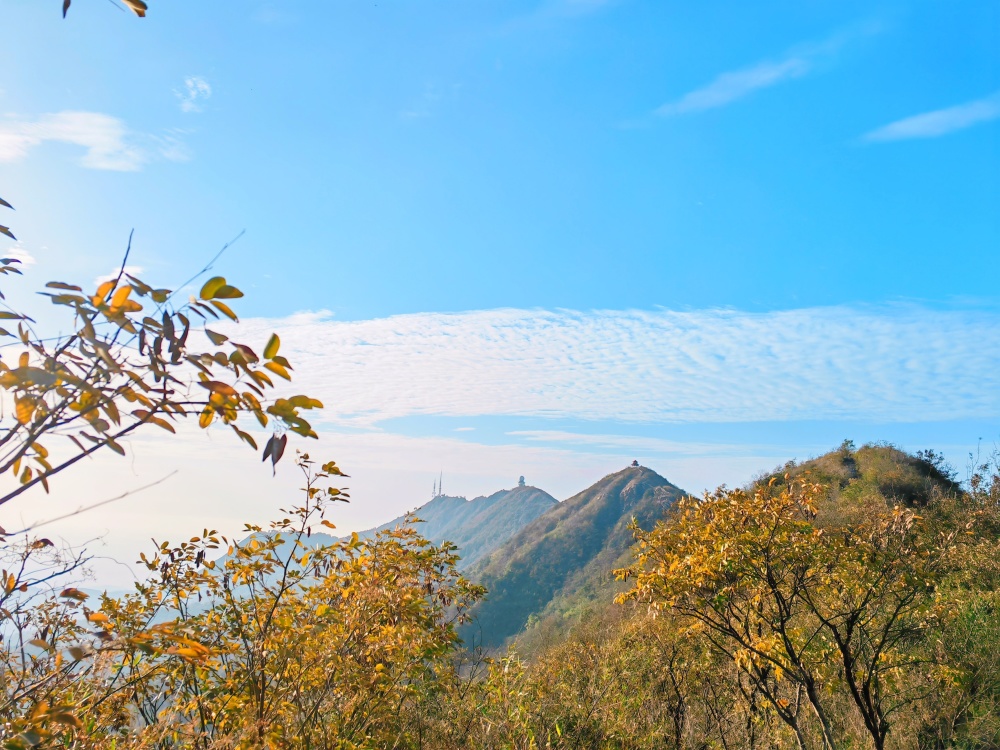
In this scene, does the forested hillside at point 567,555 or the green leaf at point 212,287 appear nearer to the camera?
the green leaf at point 212,287

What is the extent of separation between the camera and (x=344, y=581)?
4289 mm

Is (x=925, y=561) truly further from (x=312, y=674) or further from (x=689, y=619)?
(x=312, y=674)

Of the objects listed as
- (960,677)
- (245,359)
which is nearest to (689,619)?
(960,677)

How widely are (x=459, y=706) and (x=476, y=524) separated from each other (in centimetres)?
17679

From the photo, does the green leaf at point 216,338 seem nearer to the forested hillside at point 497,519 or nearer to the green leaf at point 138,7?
the green leaf at point 138,7

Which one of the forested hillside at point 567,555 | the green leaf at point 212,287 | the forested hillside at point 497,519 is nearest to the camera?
the green leaf at point 212,287

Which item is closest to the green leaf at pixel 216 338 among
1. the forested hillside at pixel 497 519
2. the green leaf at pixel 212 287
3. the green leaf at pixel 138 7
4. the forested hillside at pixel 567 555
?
the green leaf at pixel 212 287

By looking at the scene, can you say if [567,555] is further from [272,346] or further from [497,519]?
[497,519]

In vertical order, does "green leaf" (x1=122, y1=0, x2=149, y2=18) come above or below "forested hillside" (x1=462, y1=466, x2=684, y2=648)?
above

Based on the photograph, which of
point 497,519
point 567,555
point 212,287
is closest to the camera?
point 212,287

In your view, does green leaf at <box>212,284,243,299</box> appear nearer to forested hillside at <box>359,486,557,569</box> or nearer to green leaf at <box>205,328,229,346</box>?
green leaf at <box>205,328,229,346</box>

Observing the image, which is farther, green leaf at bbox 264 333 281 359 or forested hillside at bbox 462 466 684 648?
forested hillside at bbox 462 466 684 648

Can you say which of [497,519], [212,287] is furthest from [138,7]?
[497,519]

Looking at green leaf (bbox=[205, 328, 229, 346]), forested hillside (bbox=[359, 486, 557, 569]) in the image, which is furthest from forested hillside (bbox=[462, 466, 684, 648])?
green leaf (bbox=[205, 328, 229, 346])
